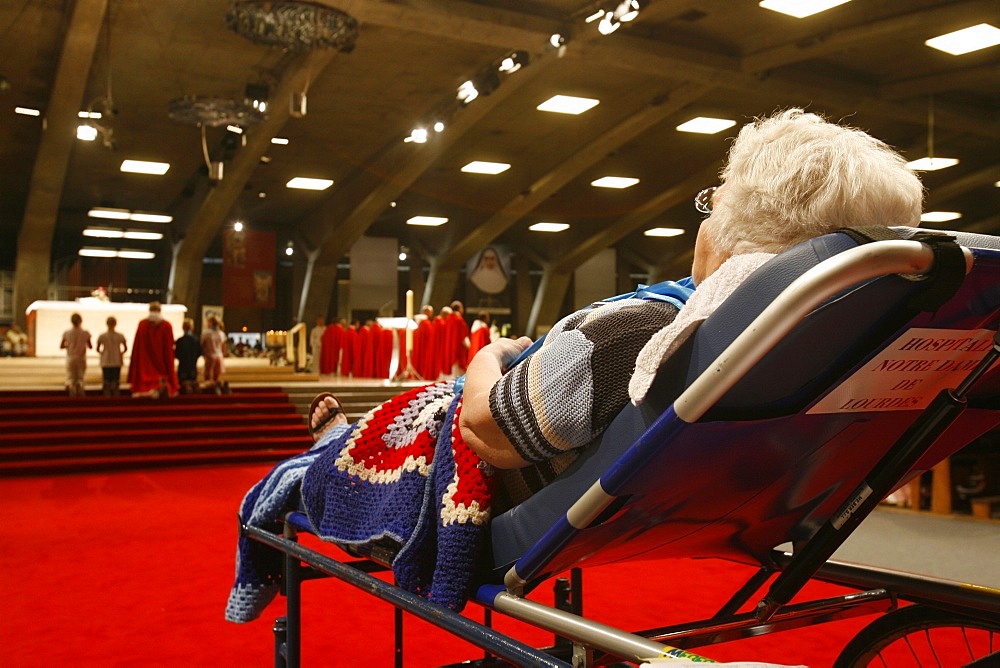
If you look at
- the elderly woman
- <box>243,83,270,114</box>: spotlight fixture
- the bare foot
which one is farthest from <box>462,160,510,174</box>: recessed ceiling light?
the elderly woman

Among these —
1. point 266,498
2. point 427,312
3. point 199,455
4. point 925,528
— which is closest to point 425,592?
point 266,498

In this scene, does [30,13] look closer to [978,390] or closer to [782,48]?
[782,48]

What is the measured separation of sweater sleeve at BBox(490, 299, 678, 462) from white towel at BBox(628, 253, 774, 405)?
0.44 ft

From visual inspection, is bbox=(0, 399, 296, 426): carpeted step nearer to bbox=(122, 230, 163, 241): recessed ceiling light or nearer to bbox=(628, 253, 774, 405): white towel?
bbox=(628, 253, 774, 405): white towel

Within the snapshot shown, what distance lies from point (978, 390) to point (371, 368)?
16.6 m

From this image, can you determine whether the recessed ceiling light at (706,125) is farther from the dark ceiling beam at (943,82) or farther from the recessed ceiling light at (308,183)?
the recessed ceiling light at (308,183)

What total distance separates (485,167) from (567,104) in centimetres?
404

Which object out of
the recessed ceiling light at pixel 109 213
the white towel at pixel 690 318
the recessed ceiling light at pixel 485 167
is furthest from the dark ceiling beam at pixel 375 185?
the white towel at pixel 690 318

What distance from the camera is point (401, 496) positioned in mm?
1503

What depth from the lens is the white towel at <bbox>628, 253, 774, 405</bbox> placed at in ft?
3.30

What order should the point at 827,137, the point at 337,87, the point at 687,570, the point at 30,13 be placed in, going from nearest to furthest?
the point at 827,137 → the point at 687,570 → the point at 30,13 → the point at 337,87

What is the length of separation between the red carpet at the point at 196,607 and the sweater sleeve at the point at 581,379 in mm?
1905

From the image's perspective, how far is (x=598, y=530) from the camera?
1.15m

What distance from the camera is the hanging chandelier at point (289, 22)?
382 inches
